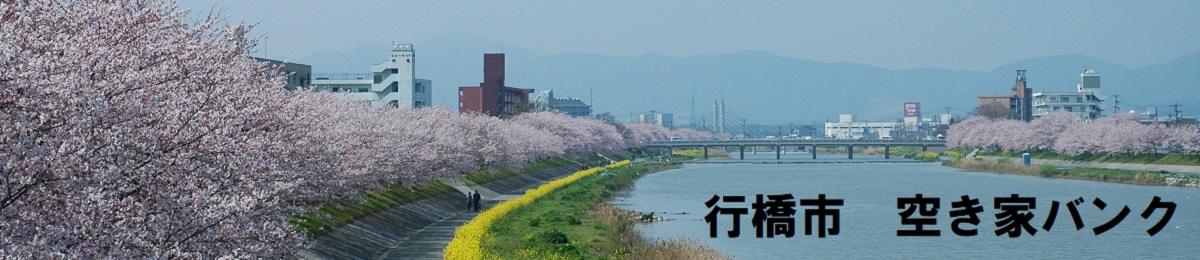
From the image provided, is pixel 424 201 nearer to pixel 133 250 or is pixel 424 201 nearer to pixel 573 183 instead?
pixel 573 183

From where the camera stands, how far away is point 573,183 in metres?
85.3

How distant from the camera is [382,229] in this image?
43219 millimetres

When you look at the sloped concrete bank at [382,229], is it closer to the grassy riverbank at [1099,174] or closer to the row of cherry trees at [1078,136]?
the grassy riverbank at [1099,174]

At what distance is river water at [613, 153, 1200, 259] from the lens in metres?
46.6

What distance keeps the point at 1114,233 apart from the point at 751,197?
2986 centimetres

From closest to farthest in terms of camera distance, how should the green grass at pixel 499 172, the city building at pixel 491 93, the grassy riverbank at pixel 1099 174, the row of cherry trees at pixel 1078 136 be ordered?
the green grass at pixel 499 172, the grassy riverbank at pixel 1099 174, the row of cherry trees at pixel 1078 136, the city building at pixel 491 93

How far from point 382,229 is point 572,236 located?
6244 millimetres

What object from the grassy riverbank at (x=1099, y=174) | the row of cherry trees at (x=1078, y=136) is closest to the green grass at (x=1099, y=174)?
the grassy riverbank at (x=1099, y=174)

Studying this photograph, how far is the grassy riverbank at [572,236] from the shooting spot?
36688mm

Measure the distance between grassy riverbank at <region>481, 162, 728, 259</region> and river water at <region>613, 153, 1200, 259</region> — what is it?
2690 millimetres

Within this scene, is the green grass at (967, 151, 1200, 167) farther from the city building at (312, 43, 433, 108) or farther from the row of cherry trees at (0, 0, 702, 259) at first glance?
the row of cherry trees at (0, 0, 702, 259)

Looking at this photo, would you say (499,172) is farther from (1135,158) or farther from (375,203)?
(1135,158)

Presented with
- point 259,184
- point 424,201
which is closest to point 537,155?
point 424,201

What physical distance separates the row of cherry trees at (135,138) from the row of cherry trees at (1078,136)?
103 metres
